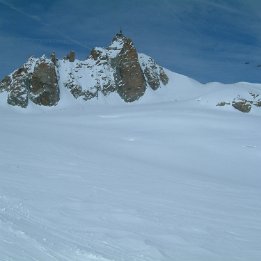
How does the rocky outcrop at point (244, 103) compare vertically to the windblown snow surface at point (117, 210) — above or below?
above

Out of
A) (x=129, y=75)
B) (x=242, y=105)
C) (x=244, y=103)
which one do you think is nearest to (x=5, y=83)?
(x=129, y=75)

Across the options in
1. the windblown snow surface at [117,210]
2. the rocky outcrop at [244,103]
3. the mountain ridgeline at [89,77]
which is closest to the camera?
the windblown snow surface at [117,210]

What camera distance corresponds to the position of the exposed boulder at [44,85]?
56844mm

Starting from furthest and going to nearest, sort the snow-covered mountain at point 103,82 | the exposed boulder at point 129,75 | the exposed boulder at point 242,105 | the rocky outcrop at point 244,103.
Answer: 1. the exposed boulder at point 129,75
2. the snow-covered mountain at point 103,82
3. the exposed boulder at point 242,105
4. the rocky outcrop at point 244,103

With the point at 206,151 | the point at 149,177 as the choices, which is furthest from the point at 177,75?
the point at 149,177

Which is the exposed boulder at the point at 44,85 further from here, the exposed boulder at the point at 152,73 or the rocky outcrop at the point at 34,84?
the exposed boulder at the point at 152,73

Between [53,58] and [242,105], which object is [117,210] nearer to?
[242,105]

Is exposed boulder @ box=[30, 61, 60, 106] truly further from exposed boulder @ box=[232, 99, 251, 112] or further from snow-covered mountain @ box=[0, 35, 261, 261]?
snow-covered mountain @ box=[0, 35, 261, 261]

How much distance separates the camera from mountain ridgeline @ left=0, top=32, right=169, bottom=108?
57.2 meters

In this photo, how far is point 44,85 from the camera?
5709 cm

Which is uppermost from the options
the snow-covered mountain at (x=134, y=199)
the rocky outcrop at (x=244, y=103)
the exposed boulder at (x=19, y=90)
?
the rocky outcrop at (x=244, y=103)

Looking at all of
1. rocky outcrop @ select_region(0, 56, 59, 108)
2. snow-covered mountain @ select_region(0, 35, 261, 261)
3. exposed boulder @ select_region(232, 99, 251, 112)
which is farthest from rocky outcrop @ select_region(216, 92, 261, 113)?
rocky outcrop @ select_region(0, 56, 59, 108)

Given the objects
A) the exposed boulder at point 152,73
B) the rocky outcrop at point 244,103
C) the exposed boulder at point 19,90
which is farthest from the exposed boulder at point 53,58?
the rocky outcrop at point 244,103

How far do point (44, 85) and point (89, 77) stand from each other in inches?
306
